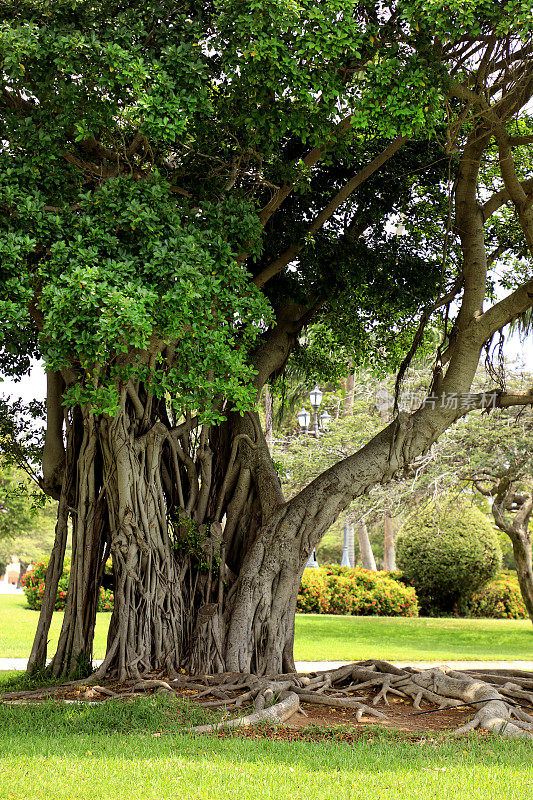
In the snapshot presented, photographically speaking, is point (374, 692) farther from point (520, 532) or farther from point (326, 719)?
point (520, 532)

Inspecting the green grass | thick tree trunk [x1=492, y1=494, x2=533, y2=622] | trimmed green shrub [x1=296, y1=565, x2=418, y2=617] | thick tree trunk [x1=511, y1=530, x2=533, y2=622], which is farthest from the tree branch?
trimmed green shrub [x1=296, y1=565, x2=418, y2=617]

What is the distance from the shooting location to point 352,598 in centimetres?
1947

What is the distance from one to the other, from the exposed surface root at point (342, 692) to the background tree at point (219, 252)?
0.43 m

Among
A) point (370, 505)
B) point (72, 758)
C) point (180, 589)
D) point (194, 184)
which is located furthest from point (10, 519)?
point (72, 758)

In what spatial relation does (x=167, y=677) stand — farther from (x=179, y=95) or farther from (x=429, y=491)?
(x=429, y=491)

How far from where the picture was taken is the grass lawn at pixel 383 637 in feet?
40.0

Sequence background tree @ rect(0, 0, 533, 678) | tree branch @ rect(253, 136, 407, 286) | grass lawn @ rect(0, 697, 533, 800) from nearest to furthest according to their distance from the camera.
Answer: grass lawn @ rect(0, 697, 533, 800)
background tree @ rect(0, 0, 533, 678)
tree branch @ rect(253, 136, 407, 286)

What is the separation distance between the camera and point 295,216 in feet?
29.3

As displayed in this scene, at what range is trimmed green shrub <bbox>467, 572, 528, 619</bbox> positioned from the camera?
68.1 ft

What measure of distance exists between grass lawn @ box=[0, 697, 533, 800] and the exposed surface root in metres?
0.64

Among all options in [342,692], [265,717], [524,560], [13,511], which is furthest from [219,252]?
[13,511]

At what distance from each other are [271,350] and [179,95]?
3.66 meters

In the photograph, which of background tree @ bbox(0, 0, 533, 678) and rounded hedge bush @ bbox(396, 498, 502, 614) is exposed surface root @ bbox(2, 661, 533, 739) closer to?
background tree @ bbox(0, 0, 533, 678)

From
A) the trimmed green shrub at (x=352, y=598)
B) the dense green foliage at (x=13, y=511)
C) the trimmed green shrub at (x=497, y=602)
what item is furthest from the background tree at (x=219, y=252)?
the trimmed green shrub at (x=497, y=602)
